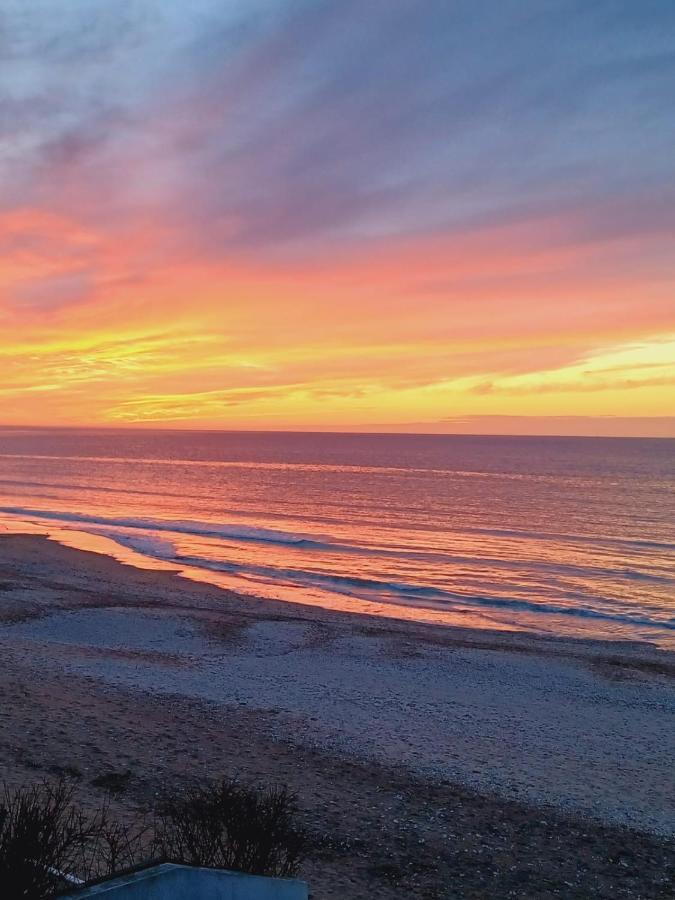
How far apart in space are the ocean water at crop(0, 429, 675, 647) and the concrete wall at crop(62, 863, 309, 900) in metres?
20.4

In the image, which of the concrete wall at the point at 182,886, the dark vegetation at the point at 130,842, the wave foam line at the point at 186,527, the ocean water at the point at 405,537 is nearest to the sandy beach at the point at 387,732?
the dark vegetation at the point at 130,842

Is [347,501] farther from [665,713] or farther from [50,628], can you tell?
[665,713]

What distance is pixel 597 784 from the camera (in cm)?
1213

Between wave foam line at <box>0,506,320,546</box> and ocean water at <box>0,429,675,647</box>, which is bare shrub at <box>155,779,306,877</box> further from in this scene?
wave foam line at <box>0,506,320,546</box>

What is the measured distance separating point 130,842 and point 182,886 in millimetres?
2502

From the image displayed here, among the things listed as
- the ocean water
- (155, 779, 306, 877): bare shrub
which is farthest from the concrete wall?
the ocean water

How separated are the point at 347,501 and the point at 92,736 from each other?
56.1 meters

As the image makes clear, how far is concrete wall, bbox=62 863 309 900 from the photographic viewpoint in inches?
191

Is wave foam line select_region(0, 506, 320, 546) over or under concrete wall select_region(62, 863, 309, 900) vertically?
under

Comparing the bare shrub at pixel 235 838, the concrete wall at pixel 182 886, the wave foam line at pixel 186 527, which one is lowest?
the wave foam line at pixel 186 527

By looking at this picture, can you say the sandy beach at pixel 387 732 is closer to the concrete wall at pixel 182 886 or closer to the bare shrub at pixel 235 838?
the bare shrub at pixel 235 838

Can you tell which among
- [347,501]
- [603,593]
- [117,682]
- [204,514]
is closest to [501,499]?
[347,501]

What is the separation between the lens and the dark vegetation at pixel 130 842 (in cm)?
514

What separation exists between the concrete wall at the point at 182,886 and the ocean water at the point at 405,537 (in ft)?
66.9
